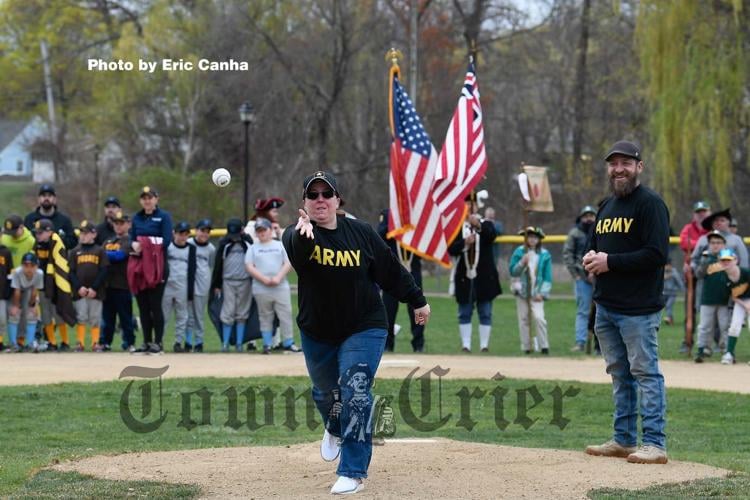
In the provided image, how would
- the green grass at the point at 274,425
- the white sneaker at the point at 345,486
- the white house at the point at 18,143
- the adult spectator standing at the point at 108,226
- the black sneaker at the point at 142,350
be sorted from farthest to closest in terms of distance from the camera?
the white house at the point at 18,143 < the adult spectator standing at the point at 108,226 < the black sneaker at the point at 142,350 < the green grass at the point at 274,425 < the white sneaker at the point at 345,486

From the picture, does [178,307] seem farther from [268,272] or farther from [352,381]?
[352,381]

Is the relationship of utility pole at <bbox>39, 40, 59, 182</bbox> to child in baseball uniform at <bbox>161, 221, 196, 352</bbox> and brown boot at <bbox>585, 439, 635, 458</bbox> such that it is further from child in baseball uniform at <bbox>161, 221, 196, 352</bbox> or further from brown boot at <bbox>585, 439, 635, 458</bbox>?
brown boot at <bbox>585, 439, 635, 458</bbox>

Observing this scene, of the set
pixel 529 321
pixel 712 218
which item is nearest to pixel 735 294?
pixel 712 218

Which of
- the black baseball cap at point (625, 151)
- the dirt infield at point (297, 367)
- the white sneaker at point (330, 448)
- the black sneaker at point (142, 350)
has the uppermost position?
the black baseball cap at point (625, 151)

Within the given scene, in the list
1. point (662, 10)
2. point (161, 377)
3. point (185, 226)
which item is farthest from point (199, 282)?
point (662, 10)

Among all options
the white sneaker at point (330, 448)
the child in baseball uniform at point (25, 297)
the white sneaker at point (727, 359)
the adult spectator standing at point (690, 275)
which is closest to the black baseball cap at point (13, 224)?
the child in baseball uniform at point (25, 297)

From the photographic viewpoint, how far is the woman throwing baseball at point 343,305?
7.41 meters

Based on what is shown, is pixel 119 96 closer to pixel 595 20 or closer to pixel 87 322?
pixel 595 20

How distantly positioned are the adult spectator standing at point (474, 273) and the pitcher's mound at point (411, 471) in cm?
786

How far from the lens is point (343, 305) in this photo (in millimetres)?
7543

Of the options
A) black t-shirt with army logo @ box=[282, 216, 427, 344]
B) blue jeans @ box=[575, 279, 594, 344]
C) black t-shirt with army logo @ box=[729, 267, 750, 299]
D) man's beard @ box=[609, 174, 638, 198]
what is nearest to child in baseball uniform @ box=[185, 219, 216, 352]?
blue jeans @ box=[575, 279, 594, 344]

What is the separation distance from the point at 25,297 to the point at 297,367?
15.6 feet

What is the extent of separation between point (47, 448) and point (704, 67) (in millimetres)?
21698

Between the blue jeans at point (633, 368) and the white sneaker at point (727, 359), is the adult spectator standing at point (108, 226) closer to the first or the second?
the white sneaker at point (727, 359)
